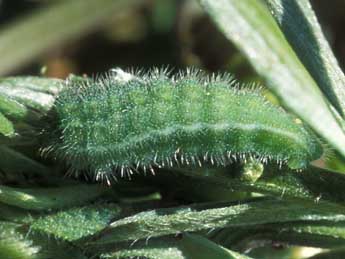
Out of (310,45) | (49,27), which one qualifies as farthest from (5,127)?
(49,27)

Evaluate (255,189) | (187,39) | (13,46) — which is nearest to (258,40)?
(255,189)

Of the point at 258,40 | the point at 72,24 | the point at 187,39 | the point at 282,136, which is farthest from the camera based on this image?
the point at 72,24

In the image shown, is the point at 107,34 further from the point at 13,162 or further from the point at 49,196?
the point at 49,196

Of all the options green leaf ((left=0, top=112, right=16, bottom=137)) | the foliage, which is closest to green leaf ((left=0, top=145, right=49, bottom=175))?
the foliage

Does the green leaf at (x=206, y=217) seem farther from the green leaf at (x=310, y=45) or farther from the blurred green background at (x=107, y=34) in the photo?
the blurred green background at (x=107, y=34)

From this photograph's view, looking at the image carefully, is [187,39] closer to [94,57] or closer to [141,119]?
[94,57]

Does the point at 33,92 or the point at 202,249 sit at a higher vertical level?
the point at 33,92
